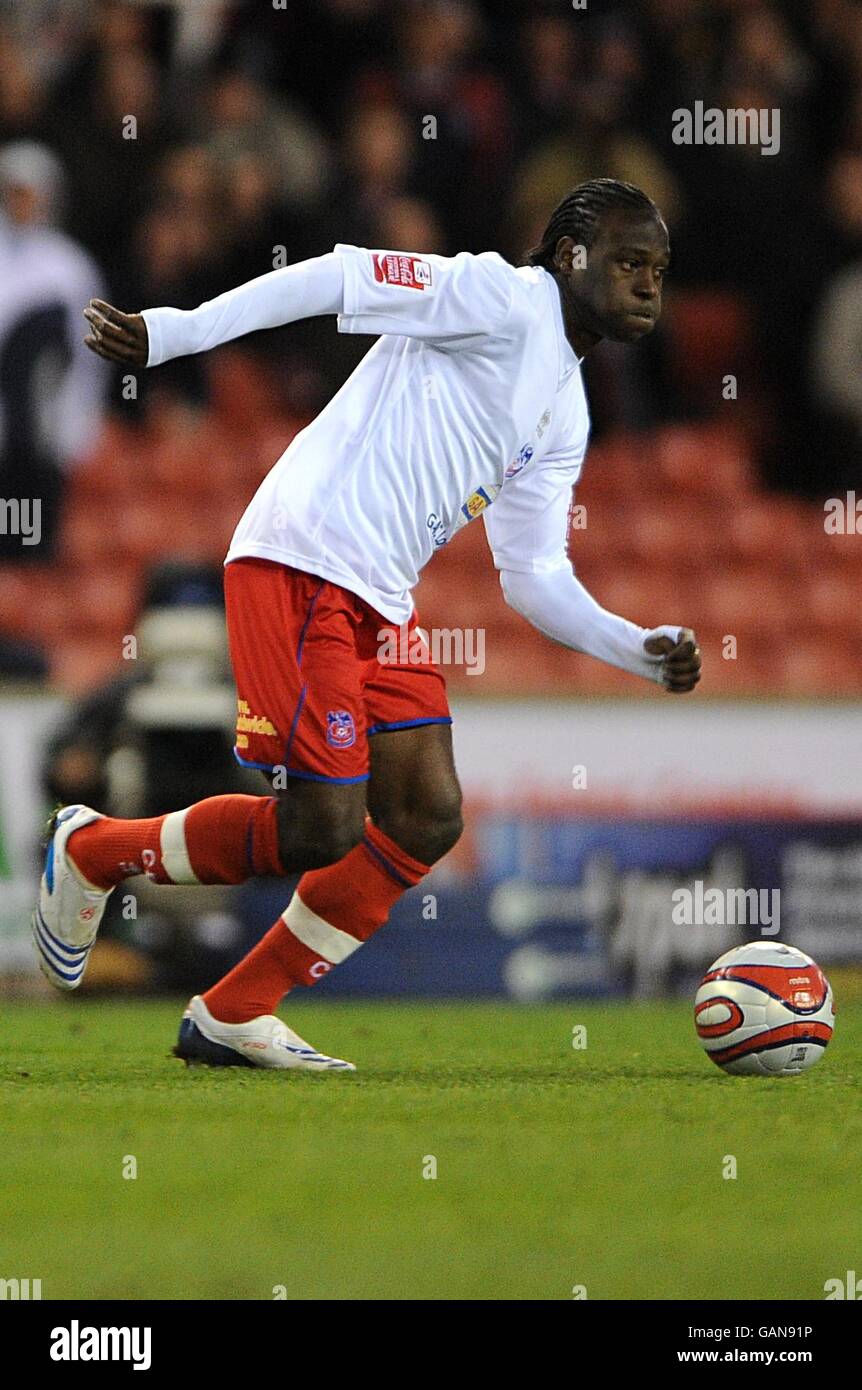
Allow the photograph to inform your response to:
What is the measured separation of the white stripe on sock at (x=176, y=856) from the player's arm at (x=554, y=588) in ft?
3.34

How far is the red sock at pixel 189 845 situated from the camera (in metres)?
4.70

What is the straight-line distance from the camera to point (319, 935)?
A: 4.96 m

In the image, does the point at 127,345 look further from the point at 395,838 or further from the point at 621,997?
the point at 621,997

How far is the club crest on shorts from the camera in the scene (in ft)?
15.0

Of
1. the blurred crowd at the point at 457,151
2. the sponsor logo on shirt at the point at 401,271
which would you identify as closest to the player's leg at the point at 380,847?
the sponsor logo on shirt at the point at 401,271

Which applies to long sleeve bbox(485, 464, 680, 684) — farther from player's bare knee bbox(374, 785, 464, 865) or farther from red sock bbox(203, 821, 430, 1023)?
red sock bbox(203, 821, 430, 1023)

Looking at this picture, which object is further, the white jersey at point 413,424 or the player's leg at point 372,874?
the player's leg at point 372,874

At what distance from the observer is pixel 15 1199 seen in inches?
135


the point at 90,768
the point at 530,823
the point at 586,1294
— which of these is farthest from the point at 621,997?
the point at 586,1294

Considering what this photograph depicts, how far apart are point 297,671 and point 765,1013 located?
130cm

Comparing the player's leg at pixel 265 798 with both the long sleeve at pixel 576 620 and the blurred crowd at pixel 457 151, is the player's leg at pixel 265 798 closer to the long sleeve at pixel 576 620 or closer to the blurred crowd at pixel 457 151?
the long sleeve at pixel 576 620
